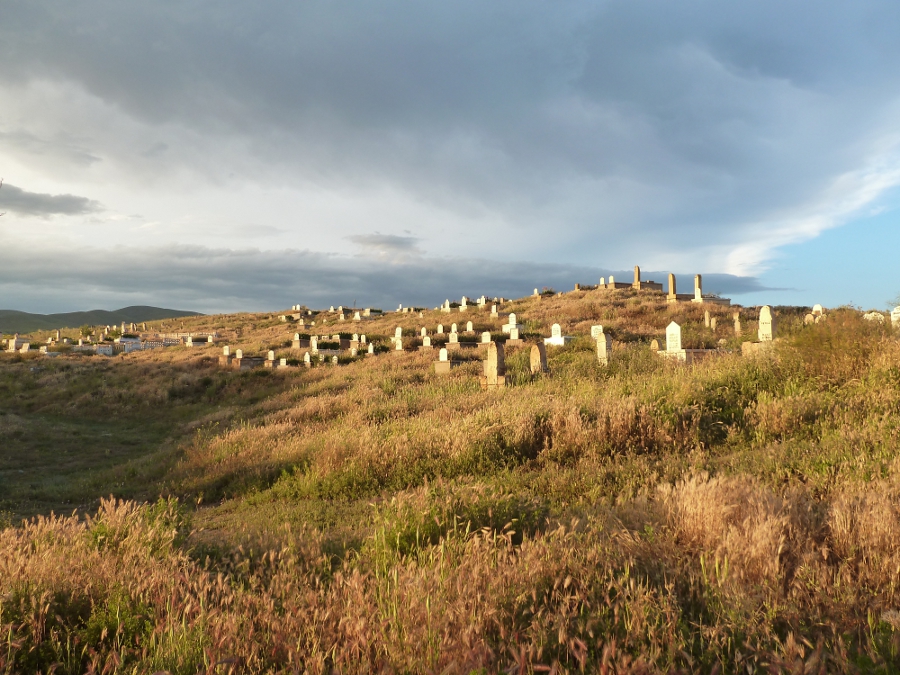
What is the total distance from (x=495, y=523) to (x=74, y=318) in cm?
12045

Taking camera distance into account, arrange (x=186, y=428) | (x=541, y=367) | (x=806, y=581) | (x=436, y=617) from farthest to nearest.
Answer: (x=186, y=428) → (x=541, y=367) → (x=806, y=581) → (x=436, y=617)

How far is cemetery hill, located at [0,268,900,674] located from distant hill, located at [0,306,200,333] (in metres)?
81.0

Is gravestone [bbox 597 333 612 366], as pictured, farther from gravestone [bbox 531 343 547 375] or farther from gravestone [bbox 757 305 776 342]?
gravestone [bbox 757 305 776 342]

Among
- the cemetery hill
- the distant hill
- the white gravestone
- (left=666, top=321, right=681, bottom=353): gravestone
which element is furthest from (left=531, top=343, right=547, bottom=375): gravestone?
the distant hill

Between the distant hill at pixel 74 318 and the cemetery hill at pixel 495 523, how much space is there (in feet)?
266

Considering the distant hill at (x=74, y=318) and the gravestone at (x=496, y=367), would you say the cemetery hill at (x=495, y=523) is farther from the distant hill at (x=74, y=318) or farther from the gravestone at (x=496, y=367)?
the distant hill at (x=74, y=318)

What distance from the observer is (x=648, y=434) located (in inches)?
315

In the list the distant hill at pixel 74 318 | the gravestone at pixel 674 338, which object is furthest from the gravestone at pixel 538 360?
the distant hill at pixel 74 318

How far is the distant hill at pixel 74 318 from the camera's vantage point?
297ft

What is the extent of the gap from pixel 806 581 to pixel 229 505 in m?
7.42

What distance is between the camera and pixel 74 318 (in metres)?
102

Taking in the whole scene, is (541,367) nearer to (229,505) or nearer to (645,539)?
(229,505)

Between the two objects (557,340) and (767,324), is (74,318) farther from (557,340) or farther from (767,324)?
(767,324)

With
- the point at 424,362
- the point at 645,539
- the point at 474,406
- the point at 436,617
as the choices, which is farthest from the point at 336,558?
the point at 424,362
